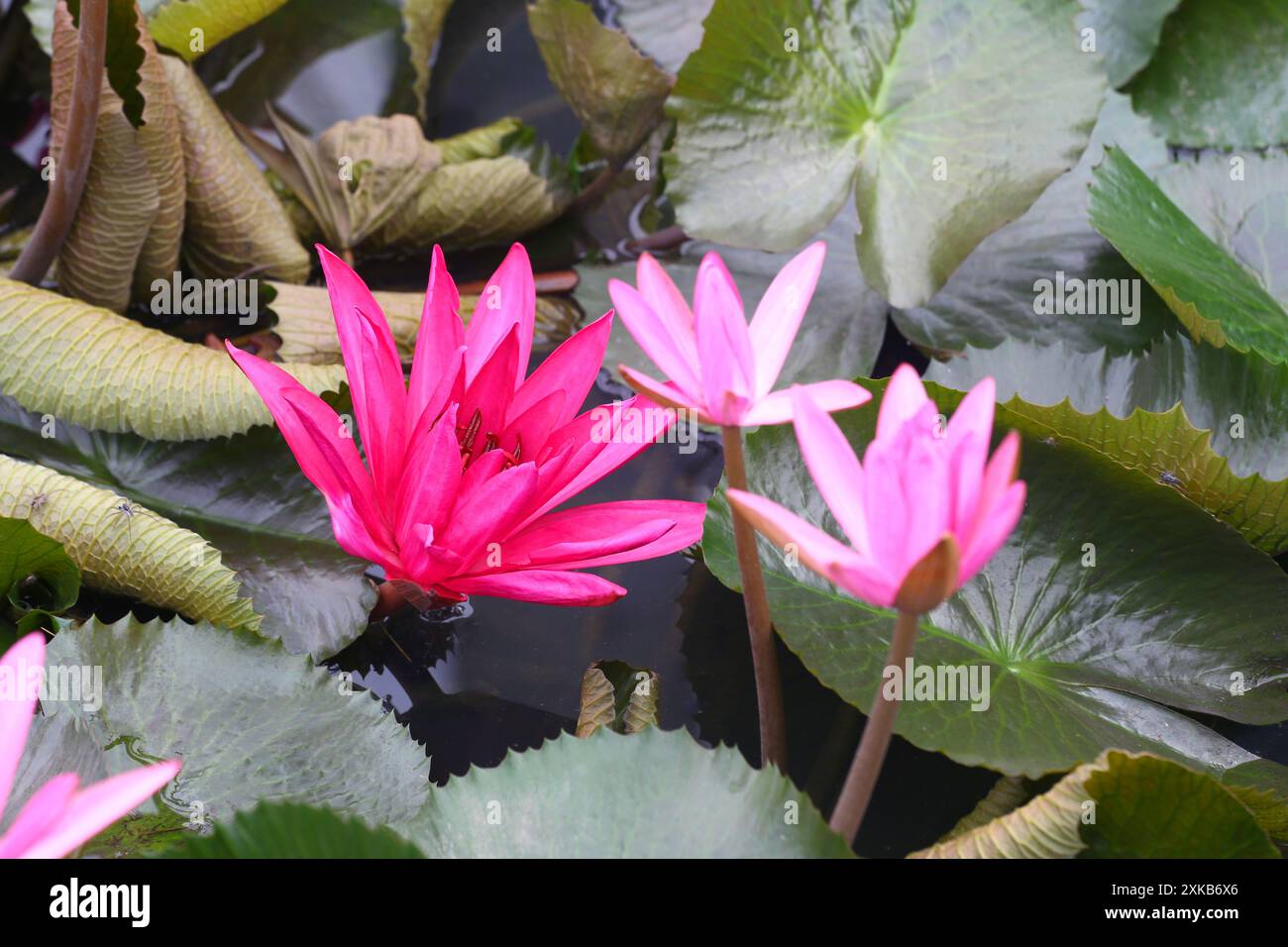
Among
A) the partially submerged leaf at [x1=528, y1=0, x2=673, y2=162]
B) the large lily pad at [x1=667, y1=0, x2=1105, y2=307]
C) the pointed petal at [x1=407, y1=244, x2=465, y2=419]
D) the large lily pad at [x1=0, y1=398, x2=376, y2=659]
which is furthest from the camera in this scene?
the partially submerged leaf at [x1=528, y1=0, x2=673, y2=162]

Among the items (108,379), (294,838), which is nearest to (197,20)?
(108,379)

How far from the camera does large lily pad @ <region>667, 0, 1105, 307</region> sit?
4.30 feet

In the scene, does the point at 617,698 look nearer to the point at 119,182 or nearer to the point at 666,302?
the point at 666,302

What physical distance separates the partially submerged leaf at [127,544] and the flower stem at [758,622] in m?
0.51

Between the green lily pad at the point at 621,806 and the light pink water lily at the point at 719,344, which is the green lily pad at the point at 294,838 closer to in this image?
the green lily pad at the point at 621,806

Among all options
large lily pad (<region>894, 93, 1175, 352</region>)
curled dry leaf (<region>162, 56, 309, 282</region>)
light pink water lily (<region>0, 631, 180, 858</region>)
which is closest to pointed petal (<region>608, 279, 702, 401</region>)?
light pink water lily (<region>0, 631, 180, 858</region>)

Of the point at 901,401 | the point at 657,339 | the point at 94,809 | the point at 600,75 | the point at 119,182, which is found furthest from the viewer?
the point at 600,75

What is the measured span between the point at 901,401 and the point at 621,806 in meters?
0.35

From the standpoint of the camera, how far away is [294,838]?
0.65 metres

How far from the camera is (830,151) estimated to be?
4.64 ft

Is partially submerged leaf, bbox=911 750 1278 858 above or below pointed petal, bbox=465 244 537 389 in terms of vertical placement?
below

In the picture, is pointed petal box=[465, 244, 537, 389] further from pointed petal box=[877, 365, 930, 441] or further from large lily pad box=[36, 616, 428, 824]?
pointed petal box=[877, 365, 930, 441]

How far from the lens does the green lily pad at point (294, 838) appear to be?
64cm

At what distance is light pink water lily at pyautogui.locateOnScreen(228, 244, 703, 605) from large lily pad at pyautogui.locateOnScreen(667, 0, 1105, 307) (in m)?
0.45
